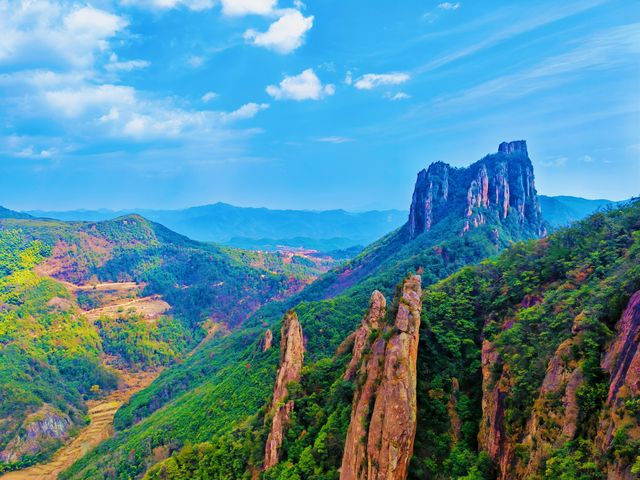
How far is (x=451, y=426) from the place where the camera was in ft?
96.7

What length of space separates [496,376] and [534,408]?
5174 millimetres

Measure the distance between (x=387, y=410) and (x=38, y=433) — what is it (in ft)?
404

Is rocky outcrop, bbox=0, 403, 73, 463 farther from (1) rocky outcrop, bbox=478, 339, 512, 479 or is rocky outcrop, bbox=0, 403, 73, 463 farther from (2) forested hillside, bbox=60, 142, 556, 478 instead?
(1) rocky outcrop, bbox=478, 339, 512, 479

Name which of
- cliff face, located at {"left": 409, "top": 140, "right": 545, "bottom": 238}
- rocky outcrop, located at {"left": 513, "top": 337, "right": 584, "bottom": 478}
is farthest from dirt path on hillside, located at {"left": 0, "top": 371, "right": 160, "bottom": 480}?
cliff face, located at {"left": 409, "top": 140, "right": 545, "bottom": 238}

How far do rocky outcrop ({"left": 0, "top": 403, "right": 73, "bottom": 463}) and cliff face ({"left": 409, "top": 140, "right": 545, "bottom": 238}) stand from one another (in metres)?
138

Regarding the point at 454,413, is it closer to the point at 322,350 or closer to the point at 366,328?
the point at 366,328

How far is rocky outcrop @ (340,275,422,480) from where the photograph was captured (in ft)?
88.0

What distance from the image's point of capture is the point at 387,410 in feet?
90.6

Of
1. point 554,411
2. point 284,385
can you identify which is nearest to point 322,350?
point 284,385

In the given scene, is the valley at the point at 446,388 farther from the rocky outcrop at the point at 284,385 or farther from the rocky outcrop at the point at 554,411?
the rocky outcrop at the point at 284,385

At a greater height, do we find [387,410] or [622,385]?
[622,385]

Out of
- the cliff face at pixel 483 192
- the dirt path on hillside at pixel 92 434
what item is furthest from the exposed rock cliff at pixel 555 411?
the cliff face at pixel 483 192

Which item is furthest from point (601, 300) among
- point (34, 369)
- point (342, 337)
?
point (34, 369)

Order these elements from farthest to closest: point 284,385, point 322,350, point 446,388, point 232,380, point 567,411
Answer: point 232,380 < point 322,350 < point 284,385 < point 446,388 < point 567,411
